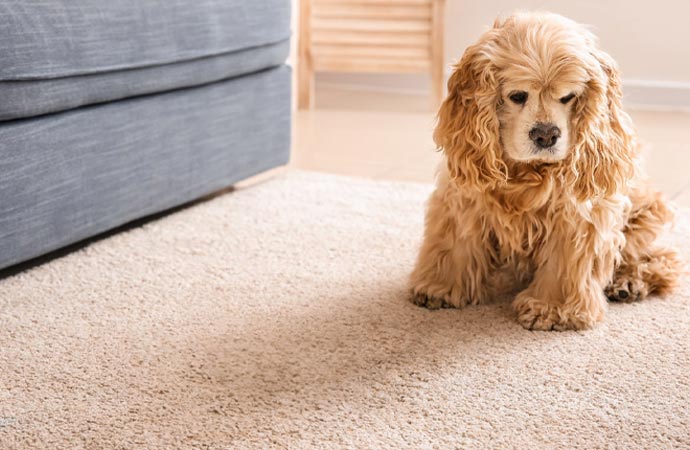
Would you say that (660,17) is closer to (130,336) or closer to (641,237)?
(641,237)

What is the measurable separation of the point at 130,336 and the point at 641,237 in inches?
42.3

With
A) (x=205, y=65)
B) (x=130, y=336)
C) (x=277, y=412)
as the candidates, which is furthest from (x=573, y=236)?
(x=205, y=65)

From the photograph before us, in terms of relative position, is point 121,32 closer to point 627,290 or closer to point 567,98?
point 567,98

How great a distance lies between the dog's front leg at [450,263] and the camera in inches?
71.0

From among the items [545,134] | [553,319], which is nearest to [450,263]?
[553,319]

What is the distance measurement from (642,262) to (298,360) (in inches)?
32.2

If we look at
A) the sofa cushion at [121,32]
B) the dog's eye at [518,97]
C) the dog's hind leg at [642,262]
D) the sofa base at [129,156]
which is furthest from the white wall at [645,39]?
the dog's eye at [518,97]

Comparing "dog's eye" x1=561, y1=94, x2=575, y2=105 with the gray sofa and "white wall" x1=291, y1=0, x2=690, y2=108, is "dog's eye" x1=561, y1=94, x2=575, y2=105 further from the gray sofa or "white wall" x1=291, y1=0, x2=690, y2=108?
"white wall" x1=291, y1=0, x2=690, y2=108

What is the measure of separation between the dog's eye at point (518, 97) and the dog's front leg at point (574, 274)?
0.26 m

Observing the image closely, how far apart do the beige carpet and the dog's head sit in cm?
32

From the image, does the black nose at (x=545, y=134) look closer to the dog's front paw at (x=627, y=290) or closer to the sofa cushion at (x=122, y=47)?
the dog's front paw at (x=627, y=290)

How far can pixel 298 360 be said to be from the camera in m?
1.55

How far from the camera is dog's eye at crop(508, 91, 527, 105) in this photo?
1.60 m

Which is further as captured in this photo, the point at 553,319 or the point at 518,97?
the point at 553,319
